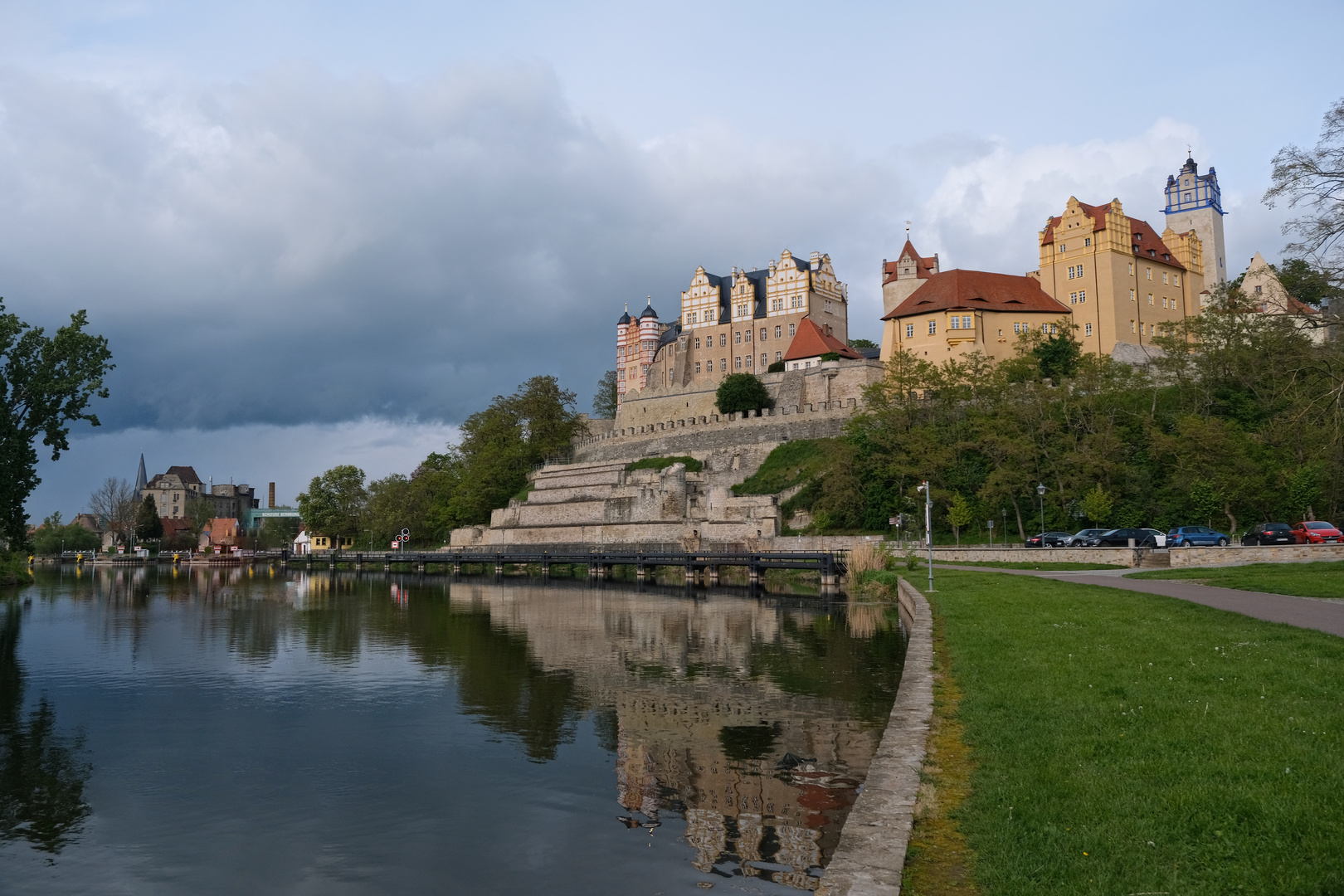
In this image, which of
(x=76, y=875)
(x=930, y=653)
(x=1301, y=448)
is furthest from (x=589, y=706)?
(x=1301, y=448)

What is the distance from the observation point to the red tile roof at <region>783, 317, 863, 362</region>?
230ft

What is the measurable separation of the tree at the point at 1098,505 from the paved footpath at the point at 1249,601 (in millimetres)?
14566

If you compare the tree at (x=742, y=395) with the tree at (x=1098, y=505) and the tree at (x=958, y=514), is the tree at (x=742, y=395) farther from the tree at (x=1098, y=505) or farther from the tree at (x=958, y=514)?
the tree at (x=1098, y=505)

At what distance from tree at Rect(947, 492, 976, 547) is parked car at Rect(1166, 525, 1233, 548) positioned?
1052 centimetres

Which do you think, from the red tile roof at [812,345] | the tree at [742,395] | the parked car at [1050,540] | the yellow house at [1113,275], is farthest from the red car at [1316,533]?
the tree at [742,395]

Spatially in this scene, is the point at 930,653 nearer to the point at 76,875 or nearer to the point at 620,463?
the point at 76,875

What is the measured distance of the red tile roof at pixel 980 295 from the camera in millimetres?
59844

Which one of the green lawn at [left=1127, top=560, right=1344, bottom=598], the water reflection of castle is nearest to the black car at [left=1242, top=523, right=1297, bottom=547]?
the green lawn at [left=1127, top=560, right=1344, bottom=598]

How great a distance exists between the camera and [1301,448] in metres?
36.9

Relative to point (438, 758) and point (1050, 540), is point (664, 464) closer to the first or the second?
point (1050, 540)

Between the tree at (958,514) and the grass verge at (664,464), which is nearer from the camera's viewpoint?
the tree at (958,514)

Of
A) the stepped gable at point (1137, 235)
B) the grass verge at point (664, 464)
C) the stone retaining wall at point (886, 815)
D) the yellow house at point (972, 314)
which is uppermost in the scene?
the stepped gable at point (1137, 235)

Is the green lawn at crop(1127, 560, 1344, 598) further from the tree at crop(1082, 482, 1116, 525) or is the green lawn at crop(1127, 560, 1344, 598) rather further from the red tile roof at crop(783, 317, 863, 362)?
the red tile roof at crop(783, 317, 863, 362)

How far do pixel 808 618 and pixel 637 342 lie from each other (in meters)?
72.3
